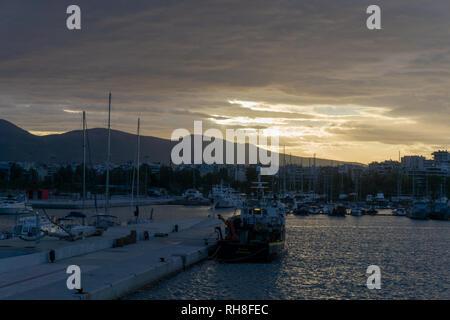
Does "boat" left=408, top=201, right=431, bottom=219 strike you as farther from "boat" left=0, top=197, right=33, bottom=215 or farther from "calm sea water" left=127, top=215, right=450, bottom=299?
"boat" left=0, top=197, right=33, bottom=215

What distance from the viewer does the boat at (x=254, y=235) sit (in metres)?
31.5

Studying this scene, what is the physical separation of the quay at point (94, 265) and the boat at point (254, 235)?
1.80 meters

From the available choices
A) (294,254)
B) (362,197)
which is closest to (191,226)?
(294,254)

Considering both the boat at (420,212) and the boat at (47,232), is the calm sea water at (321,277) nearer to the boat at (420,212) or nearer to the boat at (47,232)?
the boat at (47,232)

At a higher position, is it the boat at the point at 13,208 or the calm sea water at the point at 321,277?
the boat at the point at 13,208

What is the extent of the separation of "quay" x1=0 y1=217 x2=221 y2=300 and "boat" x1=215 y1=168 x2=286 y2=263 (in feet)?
5.92

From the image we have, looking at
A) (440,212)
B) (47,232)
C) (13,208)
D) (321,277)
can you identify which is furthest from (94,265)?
(440,212)

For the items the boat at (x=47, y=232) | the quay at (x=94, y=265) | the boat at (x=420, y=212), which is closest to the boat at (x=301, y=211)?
the boat at (x=420, y=212)

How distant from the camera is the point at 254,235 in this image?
34.2 m

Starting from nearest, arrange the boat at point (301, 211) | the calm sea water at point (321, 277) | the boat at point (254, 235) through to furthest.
→ the calm sea water at point (321, 277) < the boat at point (254, 235) < the boat at point (301, 211)

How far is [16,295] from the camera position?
17094 millimetres

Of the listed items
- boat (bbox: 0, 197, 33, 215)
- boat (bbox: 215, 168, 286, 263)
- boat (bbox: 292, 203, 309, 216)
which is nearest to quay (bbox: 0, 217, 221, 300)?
boat (bbox: 215, 168, 286, 263)

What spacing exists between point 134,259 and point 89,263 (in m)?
2.53
